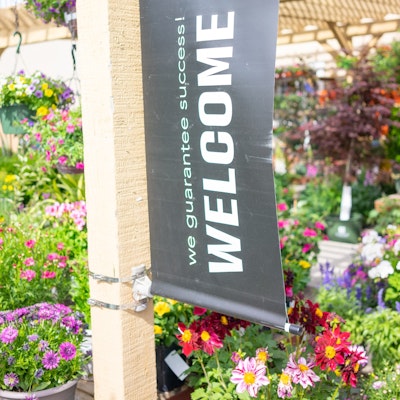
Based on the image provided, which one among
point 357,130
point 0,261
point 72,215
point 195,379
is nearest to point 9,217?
point 72,215

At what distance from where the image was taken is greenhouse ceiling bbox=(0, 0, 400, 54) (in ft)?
21.3

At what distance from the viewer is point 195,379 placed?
2.47 metres

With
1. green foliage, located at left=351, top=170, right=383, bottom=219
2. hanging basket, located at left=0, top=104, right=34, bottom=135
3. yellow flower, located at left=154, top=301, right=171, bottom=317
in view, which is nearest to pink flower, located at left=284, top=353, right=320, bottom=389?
yellow flower, located at left=154, top=301, right=171, bottom=317

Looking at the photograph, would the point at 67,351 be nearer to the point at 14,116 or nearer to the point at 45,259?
the point at 45,259

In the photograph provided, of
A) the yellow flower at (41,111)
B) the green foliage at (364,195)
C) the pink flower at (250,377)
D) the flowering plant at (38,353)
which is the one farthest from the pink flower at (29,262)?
the green foliage at (364,195)

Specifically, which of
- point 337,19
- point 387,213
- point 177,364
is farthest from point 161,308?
point 337,19

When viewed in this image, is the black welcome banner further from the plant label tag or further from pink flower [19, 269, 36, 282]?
pink flower [19, 269, 36, 282]

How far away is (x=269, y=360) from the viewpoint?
7.07 ft

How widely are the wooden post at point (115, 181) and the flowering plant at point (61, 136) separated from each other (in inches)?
74.0

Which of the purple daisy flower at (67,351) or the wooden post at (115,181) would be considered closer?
the wooden post at (115,181)

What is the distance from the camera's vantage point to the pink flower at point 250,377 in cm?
184

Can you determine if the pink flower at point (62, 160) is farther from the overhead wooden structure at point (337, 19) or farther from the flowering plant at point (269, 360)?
the overhead wooden structure at point (337, 19)

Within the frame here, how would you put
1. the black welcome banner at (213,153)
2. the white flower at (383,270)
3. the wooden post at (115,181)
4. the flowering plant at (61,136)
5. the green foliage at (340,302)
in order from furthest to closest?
the flowering plant at (61,136) < the green foliage at (340,302) < the white flower at (383,270) < the wooden post at (115,181) < the black welcome banner at (213,153)

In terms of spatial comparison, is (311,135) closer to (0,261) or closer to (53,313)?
(0,261)
